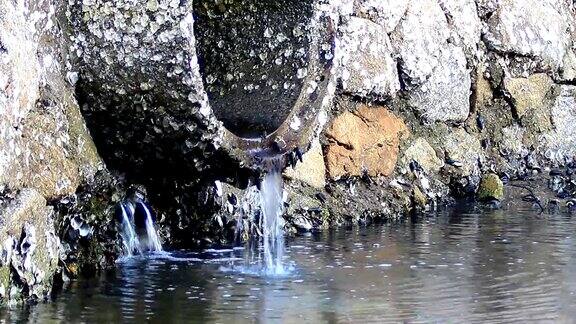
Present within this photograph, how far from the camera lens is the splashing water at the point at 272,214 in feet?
20.0

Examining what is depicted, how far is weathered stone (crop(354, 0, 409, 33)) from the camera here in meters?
8.03

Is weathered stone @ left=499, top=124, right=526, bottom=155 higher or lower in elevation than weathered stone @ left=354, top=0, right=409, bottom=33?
lower

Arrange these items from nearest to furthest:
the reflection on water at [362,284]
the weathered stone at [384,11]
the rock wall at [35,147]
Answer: the reflection on water at [362,284], the rock wall at [35,147], the weathered stone at [384,11]

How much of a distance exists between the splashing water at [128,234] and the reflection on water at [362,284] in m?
0.11

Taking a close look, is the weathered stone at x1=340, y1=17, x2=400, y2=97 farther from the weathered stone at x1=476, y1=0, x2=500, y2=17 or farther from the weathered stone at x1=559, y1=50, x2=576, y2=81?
the weathered stone at x1=559, y1=50, x2=576, y2=81

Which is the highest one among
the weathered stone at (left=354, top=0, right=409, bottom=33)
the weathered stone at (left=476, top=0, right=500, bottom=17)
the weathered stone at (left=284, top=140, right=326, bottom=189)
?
the weathered stone at (left=476, top=0, right=500, bottom=17)

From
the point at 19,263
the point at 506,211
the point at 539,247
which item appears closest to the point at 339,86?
the point at 506,211

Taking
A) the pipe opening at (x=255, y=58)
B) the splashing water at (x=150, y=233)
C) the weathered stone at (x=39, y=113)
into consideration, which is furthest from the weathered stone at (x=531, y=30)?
the weathered stone at (x=39, y=113)

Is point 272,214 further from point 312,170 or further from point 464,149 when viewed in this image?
point 464,149

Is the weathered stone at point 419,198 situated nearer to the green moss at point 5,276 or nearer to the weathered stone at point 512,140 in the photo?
the weathered stone at point 512,140

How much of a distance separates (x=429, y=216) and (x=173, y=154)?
7.53ft

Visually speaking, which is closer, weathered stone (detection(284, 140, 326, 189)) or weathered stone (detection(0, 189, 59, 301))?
weathered stone (detection(0, 189, 59, 301))

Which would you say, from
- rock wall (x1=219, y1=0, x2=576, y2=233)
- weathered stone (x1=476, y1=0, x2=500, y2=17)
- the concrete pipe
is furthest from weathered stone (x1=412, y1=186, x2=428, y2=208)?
the concrete pipe

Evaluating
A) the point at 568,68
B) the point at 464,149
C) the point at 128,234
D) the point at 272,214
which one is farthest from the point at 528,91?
the point at 128,234
